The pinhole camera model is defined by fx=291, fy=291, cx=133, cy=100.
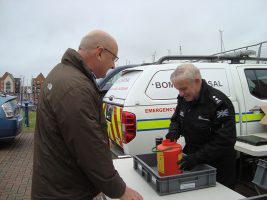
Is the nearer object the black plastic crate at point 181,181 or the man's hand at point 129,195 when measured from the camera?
the man's hand at point 129,195

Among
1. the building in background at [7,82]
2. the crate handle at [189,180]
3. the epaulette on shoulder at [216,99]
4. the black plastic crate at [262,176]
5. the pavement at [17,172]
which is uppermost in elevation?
the building in background at [7,82]

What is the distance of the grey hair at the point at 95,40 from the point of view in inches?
72.2

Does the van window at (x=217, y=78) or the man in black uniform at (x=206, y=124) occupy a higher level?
the van window at (x=217, y=78)

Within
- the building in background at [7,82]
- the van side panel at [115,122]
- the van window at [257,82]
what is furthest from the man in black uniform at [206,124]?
the building in background at [7,82]

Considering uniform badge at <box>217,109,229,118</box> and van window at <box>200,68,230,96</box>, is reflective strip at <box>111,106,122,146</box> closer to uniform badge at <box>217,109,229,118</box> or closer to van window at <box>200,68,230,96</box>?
van window at <box>200,68,230,96</box>

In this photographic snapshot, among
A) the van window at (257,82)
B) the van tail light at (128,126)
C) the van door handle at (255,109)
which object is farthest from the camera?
the van window at (257,82)

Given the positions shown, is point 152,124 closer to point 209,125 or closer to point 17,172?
point 209,125

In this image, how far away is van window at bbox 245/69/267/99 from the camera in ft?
16.5

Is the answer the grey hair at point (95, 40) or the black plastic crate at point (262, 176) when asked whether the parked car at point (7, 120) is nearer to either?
the grey hair at point (95, 40)

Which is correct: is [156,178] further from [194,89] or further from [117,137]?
[117,137]

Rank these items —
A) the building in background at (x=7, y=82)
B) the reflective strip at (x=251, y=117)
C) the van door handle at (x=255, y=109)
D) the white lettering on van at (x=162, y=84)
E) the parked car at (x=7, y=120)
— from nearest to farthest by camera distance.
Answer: the white lettering on van at (x=162, y=84), the reflective strip at (x=251, y=117), the van door handle at (x=255, y=109), the parked car at (x=7, y=120), the building in background at (x=7, y=82)

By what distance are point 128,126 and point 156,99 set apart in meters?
0.61

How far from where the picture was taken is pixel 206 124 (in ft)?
8.43

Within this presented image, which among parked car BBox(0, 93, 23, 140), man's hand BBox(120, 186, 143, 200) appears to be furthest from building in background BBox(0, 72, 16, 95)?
man's hand BBox(120, 186, 143, 200)
